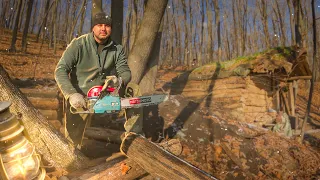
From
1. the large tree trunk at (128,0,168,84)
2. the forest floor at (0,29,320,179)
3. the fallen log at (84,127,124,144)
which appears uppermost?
the large tree trunk at (128,0,168,84)

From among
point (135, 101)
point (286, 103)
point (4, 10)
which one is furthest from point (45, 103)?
point (4, 10)

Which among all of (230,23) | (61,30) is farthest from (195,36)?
(61,30)

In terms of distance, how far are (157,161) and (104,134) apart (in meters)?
2.30

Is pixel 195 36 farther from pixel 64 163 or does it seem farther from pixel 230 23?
pixel 64 163

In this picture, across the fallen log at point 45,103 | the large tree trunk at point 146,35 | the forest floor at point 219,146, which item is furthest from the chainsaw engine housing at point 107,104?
the fallen log at point 45,103

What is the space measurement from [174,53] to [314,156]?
30.0m

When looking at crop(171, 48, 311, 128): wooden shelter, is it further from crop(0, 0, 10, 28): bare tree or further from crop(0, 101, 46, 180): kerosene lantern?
crop(0, 0, 10, 28): bare tree

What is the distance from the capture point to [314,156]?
747 centimetres

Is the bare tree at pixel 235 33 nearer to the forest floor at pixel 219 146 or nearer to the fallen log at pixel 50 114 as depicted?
the forest floor at pixel 219 146

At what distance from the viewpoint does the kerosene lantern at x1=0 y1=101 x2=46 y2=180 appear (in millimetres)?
1165

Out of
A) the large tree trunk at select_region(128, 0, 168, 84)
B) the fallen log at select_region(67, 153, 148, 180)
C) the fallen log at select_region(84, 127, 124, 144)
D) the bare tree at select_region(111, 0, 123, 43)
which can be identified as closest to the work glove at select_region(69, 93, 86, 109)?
the fallen log at select_region(67, 153, 148, 180)

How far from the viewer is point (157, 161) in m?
3.02

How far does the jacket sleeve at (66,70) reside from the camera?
9.72 feet

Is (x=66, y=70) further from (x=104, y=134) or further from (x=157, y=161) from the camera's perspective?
(x=104, y=134)
